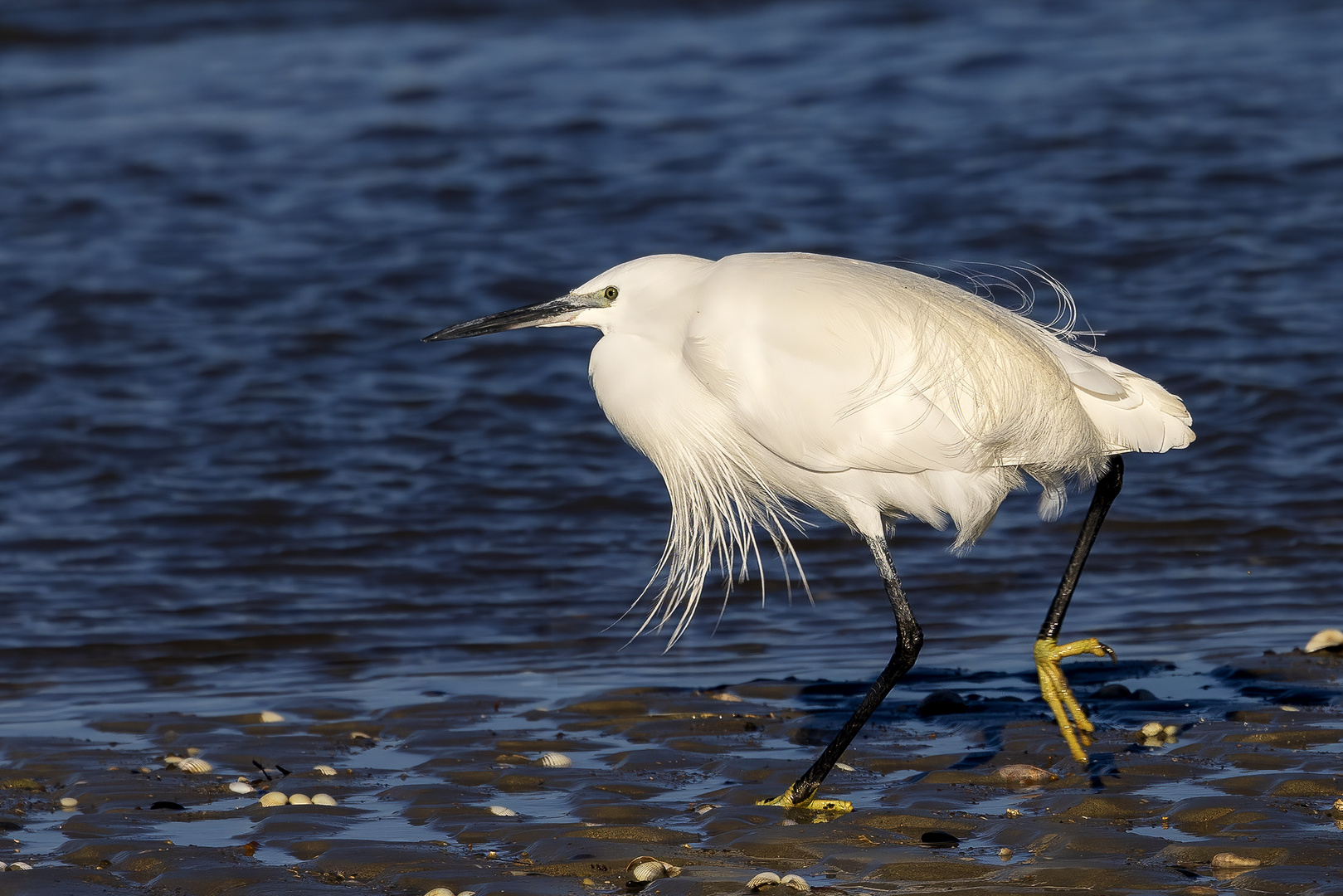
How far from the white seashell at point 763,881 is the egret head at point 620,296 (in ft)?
5.43

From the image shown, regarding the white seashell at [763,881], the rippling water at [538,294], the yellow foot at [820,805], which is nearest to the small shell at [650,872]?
the white seashell at [763,881]

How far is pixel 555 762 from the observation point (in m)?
4.77

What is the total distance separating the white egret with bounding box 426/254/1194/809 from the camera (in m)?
4.46

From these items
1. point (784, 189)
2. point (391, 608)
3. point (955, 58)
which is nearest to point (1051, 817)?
point (391, 608)

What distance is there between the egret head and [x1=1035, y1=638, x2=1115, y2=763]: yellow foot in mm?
1531

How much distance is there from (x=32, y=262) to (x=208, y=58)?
24.1 feet

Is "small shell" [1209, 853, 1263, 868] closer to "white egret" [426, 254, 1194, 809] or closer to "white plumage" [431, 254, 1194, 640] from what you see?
"white egret" [426, 254, 1194, 809]

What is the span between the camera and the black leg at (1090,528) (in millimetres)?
4824

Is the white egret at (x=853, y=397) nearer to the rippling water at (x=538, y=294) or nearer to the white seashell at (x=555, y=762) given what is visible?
the white seashell at (x=555, y=762)

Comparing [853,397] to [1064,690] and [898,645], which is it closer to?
[898,645]

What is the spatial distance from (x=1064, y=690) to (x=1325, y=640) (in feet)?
4.34

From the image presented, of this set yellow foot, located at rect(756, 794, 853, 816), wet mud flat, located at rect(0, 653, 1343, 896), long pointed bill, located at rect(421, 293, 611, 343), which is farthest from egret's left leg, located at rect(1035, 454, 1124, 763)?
long pointed bill, located at rect(421, 293, 611, 343)

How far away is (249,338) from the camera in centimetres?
1045

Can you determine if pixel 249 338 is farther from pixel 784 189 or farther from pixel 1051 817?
pixel 1051 817
